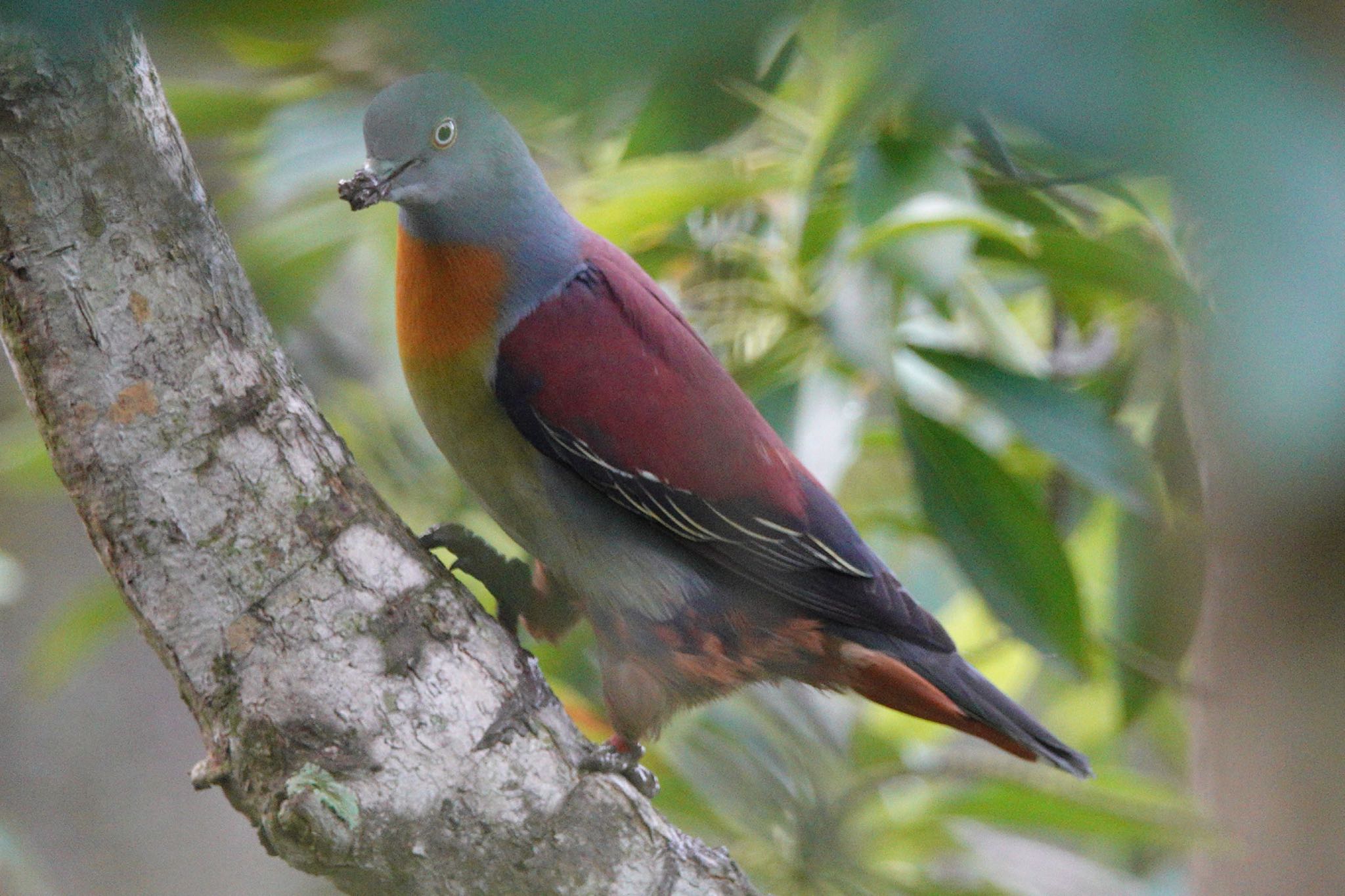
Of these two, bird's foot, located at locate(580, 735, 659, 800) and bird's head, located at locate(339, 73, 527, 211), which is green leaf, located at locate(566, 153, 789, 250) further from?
bird's foot, located at locate(580, 735, 659, 800)

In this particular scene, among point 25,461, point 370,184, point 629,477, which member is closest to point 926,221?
point 629,477

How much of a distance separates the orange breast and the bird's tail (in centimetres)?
91

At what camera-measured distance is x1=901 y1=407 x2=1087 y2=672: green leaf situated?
8.55ft

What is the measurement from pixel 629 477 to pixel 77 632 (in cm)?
189

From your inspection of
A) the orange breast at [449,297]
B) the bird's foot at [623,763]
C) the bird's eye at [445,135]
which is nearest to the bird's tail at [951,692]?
the bird's foot at [623,763]

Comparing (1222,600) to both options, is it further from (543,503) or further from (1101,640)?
(543,503)

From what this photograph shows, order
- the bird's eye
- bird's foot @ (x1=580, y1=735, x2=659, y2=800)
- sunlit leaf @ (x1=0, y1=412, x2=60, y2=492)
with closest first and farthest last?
bird's foot @ (x1=580, y1=735, x2=659, y2=800)
the bird's eye
sunlit leaf @ (x1=0, y1=412, x2=60, y2=492)

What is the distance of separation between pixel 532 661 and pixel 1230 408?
146 cm

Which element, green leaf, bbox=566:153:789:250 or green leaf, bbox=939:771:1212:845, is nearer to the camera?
green leaf, bbox=566:153:789:250

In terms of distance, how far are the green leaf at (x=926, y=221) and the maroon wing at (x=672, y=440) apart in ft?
1.24

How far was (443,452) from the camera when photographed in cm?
234

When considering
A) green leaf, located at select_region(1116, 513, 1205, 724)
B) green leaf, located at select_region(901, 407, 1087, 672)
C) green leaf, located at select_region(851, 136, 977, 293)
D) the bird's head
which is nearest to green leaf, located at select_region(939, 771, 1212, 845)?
green leaf, located at select_region(1116, 513, 1205, 724)

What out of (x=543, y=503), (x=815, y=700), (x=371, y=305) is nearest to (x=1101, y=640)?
(x=815, y=700)

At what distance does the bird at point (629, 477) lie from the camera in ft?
7.16
